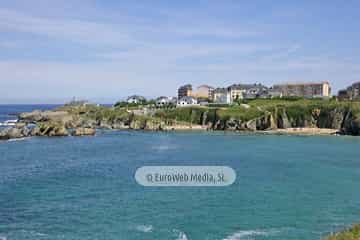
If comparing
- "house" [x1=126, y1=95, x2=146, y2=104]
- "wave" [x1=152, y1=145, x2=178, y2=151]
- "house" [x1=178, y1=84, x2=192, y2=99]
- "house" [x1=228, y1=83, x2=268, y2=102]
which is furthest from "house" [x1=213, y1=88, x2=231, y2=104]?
"wave" [x1=152, y1=145, x2=178, y2=151]

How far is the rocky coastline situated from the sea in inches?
1196

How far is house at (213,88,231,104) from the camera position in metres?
146

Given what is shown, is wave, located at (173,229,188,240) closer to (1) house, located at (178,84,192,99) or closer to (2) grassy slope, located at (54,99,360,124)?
(2) grassy slope, located at (54,99,360,124)

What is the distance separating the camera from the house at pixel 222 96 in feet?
477

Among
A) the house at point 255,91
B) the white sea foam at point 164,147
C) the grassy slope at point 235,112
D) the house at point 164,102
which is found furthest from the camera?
the house at point 255,91

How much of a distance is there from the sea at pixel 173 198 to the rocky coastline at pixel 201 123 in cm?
3039

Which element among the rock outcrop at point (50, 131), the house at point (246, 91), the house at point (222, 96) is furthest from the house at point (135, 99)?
the rock outcrop at point (50, 131)

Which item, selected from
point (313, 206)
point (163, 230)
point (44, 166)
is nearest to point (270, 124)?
point (44, 166)

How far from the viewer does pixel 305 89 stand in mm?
174000

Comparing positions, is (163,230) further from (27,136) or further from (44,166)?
(27,136)

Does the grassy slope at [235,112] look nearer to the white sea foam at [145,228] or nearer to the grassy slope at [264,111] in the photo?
the grassy slope at [264,111]

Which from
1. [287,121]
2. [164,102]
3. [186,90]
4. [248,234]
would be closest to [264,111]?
[287,121]

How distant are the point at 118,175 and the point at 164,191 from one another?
905cm

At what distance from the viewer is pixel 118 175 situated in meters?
43.2
